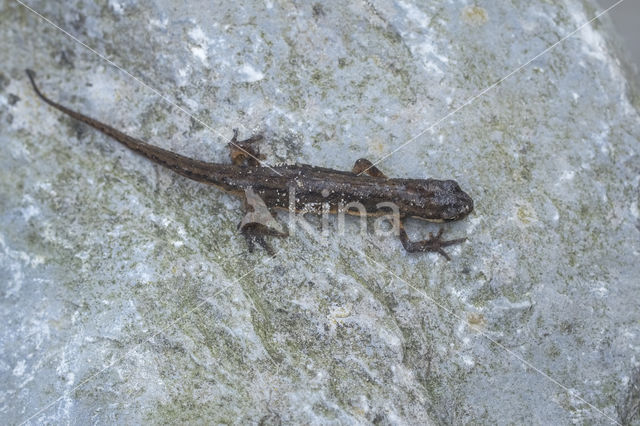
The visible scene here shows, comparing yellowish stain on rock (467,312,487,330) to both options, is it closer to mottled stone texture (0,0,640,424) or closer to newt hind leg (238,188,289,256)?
mottled stone texture (0,0,640,424)

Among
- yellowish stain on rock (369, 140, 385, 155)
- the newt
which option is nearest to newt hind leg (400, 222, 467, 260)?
the newt

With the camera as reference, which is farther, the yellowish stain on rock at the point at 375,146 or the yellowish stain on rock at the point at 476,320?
the yellowish stain on rock at the point at 375,146

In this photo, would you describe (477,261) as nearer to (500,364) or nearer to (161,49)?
(500,364)

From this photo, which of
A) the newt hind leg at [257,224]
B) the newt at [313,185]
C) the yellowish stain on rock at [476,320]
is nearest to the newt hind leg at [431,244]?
the newt at [313,185]

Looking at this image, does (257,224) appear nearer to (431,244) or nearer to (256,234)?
(256,234)

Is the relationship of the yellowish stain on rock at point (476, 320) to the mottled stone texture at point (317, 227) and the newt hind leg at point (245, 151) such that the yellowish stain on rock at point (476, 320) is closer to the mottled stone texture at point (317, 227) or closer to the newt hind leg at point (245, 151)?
the mottled stone texture at point (317, 227)

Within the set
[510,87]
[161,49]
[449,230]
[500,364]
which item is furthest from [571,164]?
[161,49]

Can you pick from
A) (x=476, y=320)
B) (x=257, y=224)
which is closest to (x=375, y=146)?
(x=257, y=224)
